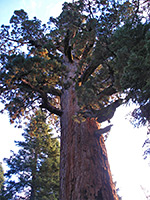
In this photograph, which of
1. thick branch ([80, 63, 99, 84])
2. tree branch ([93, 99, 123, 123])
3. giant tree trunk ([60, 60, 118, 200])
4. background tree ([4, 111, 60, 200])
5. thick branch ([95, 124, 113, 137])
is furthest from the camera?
background tree ([4, 111, 60, 200])

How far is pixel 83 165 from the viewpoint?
360 cm

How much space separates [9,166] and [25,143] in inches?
96.8

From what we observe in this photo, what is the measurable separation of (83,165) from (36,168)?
11604 millimetres

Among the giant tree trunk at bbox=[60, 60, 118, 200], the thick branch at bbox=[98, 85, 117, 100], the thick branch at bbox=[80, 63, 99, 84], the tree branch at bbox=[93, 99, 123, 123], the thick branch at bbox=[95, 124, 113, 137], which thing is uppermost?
the thick branch at bbox=[80, 63, 99, 84]

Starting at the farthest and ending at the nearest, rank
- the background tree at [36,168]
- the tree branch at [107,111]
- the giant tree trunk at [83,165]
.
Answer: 1. the background tree at [36,168]
2. the tree branch at [107,111]
3. the giant tree trunk at [83,165]

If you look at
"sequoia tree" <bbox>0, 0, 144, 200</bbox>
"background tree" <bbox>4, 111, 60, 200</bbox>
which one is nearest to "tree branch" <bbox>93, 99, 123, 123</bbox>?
"sequoia tree" <bbox>0, 0, 144, 200</bbox>

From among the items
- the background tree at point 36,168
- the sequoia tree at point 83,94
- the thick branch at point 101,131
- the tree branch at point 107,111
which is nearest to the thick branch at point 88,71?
the sequoia tree at point 83,94

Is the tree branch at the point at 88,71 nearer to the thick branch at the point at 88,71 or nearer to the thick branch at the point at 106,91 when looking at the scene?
the thick branch at the point at 88,71

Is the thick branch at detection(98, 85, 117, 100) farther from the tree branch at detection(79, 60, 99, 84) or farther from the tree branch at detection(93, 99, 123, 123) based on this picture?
the tree branch at detection(79, 60, 99, 84)

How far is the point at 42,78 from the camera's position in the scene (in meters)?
5.60

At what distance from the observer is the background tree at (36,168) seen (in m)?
12.4

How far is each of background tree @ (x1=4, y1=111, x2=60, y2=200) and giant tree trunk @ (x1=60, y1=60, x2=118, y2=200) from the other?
7.11 meters

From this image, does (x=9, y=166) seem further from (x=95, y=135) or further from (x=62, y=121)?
(x=95, y=135)

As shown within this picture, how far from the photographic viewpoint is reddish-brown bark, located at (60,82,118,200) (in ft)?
10.4
